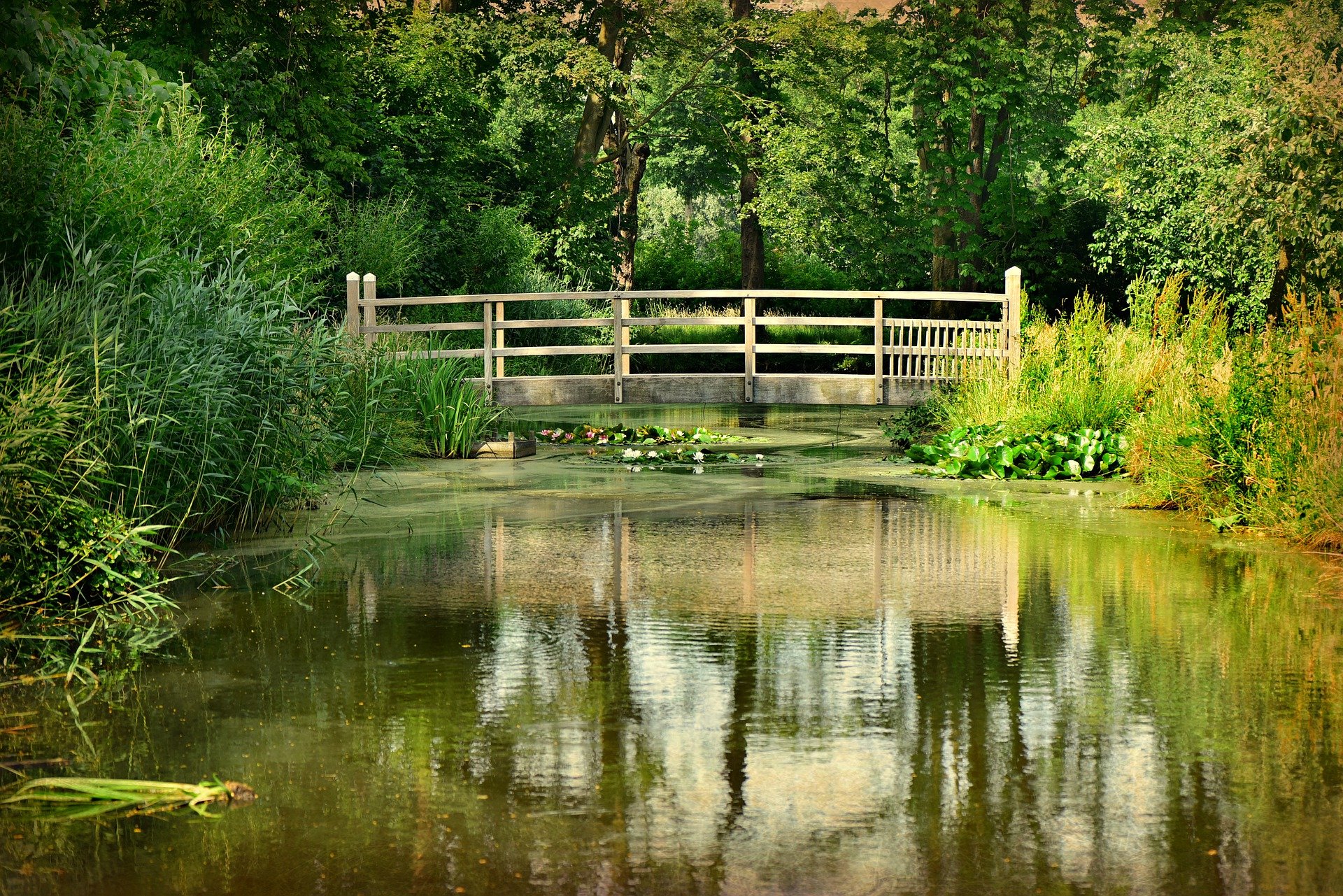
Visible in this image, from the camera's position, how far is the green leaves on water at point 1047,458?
15.4 metres

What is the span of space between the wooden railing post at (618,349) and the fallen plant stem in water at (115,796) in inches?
833

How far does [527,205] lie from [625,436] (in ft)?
71.4

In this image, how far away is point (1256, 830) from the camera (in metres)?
5.02

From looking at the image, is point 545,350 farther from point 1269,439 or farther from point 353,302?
point 1269,439

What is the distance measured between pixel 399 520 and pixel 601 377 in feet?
47.7

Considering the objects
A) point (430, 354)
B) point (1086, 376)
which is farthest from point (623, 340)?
point (1086, 376)

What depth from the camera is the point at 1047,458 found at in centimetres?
1548

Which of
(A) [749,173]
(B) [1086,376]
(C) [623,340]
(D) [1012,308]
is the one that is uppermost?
(A) [749,173]

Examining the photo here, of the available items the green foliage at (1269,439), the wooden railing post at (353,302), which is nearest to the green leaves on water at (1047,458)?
the green foliage at (1269,439)

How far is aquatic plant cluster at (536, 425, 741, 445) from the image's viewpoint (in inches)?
745

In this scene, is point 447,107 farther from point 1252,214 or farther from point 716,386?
point 1252,214

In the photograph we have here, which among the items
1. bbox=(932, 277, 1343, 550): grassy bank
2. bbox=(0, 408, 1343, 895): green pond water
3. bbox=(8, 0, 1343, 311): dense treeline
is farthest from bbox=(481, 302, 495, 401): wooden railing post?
bbox=(0, 408, 1343, 895): green pond water

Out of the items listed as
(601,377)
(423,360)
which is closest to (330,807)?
(423,360)

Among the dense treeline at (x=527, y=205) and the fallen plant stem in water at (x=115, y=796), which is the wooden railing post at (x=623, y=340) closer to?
the dense treeline at (x=527, y=205)
